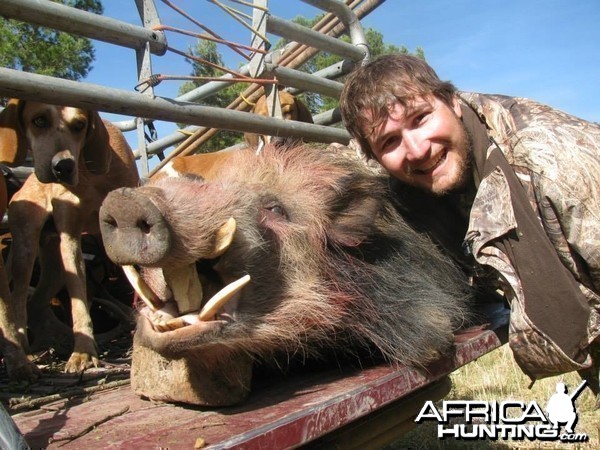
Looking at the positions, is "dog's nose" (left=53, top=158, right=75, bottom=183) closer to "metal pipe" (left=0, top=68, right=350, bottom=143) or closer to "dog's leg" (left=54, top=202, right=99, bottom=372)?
"dog's leg" (left=54, top=202, right=99, bottom=372)

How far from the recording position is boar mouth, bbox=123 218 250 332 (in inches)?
61.7

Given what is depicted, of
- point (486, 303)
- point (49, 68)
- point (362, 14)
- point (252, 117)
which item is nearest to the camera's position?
point (252, 117)

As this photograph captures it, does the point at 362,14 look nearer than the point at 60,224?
No

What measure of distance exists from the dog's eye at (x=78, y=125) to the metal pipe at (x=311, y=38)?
3.78 feet

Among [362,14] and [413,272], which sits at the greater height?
[362,14]

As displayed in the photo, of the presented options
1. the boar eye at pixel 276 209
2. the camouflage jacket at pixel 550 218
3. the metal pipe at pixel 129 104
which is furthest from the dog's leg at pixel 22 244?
the camouflage jacket at pixel 550 218

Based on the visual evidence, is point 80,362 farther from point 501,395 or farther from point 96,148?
point 501,395

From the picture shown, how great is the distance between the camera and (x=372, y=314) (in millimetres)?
2105

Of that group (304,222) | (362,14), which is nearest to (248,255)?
(304,222)

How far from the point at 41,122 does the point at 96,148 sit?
1.08ft

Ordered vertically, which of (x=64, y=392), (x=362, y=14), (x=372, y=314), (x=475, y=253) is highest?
(x=362, y=14)

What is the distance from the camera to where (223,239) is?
1.63 m

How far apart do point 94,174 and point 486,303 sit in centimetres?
233

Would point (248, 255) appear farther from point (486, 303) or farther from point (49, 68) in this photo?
point (49, 68)
